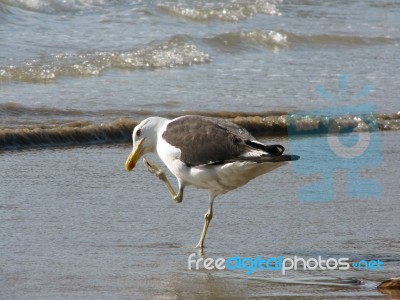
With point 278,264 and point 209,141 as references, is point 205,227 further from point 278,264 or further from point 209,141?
point 278,264

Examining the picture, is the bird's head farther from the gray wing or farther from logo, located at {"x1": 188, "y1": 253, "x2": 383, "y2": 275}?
logo, located at {"x1": 188, "y1": 253, "x2": 383, "y2": 275}

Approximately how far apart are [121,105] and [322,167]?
2.40m

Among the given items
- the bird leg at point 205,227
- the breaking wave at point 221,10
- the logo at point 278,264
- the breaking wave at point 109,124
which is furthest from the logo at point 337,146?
the breaking wave at point 221,10

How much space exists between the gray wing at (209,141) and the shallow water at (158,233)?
50 cm

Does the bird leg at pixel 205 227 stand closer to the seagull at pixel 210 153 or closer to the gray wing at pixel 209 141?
the seagull at pixel 210 153

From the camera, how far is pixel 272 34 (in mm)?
13742

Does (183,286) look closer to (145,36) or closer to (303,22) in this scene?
(145,36)

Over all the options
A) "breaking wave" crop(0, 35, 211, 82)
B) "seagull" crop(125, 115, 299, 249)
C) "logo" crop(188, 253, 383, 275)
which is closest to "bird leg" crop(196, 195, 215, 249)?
"seagull" crop(125, 115, 299, 249)

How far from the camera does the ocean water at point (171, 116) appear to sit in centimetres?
508

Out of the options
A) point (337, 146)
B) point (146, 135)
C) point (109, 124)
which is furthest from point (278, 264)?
point (109, 124)

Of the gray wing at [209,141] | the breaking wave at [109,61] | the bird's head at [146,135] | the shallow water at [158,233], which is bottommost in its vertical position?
the breaking wave at [109,61]

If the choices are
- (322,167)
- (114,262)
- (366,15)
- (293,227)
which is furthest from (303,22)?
Result: (114,262)

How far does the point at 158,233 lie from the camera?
5816 millimetres

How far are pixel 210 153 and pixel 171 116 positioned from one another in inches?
139
